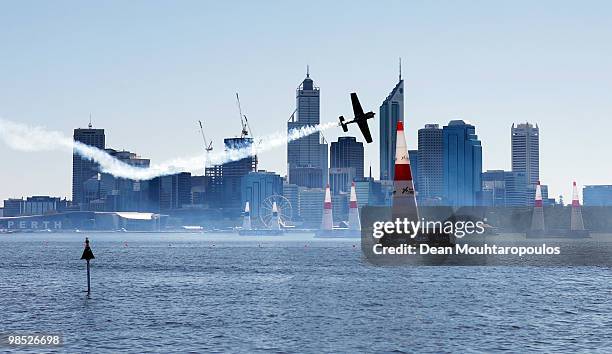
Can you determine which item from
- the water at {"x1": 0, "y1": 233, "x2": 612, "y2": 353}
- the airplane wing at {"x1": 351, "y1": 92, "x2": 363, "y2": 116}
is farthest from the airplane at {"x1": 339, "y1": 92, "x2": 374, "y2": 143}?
the water at {"x1": 0, "y1": 233, "x2": 612, "y2": 353}

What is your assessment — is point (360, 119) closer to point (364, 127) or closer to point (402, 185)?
point (364, 127)

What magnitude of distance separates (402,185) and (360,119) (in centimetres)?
2141

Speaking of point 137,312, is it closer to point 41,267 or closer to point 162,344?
point 162,344

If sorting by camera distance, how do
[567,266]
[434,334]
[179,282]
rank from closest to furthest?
[434,334], [179,282], [567,266]

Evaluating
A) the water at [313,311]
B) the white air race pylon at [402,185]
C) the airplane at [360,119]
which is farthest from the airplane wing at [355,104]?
the water at [313,311]

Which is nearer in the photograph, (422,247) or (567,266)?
(567,266)

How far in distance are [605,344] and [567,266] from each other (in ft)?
345

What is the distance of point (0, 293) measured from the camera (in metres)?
101

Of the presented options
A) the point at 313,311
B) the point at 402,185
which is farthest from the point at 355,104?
the point at 313,311

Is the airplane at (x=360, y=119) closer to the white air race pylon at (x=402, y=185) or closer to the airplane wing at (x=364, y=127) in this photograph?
the airplane wing at (x=364, y=127)

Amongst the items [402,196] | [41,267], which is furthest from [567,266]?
[41,267]

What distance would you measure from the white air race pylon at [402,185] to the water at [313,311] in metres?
8.47

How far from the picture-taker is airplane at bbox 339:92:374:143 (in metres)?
111

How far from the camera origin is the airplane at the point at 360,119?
4367 inches
